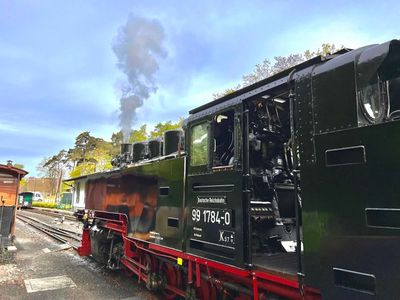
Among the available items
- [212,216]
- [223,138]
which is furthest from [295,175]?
[223,138]

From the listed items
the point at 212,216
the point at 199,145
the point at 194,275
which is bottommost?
the point at 194,275

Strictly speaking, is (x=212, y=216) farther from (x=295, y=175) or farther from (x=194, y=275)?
(x=295, y=175)

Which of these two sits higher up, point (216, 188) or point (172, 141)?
point (172, 141)

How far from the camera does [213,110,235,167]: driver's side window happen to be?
486 centimetres

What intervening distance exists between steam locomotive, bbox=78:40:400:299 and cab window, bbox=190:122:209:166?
2 cm

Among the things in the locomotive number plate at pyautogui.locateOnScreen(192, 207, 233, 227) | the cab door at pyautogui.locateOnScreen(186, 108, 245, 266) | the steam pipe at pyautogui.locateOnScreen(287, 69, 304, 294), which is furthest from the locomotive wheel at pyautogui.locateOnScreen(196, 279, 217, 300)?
the steam pipe at pyautogui.locateOnScreen(287, 69, 304, 294)

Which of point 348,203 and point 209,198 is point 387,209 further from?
point 209,198

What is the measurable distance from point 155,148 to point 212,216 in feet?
11.9

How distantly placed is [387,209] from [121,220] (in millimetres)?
6424

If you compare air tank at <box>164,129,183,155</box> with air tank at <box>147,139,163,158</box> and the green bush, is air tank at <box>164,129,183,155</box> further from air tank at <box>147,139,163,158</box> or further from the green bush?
the green bush

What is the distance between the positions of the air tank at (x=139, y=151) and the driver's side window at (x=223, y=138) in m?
3.84

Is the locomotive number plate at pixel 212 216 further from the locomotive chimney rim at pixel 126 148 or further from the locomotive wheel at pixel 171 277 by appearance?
the locomotive chimney rim at pixel 126 148

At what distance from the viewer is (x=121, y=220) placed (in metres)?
8.01

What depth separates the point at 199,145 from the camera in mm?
5188
